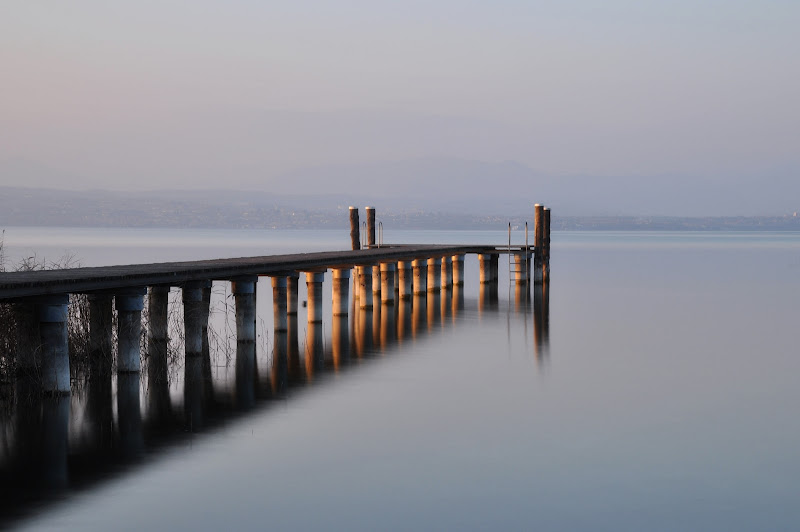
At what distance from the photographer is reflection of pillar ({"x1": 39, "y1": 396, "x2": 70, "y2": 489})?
12.3 metres

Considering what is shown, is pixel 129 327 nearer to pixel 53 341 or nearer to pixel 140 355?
pixel 140 355

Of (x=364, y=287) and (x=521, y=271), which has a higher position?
(x=364, y=287)

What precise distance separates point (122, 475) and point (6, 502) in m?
1.55

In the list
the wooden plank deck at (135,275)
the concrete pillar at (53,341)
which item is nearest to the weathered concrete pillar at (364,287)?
the wooden plank deck at (135,275)

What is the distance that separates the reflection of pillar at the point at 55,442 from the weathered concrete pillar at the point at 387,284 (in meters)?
18.8

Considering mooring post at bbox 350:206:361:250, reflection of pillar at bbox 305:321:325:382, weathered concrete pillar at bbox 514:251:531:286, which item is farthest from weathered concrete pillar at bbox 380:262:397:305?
weathered concrete pillar at bbox 514:251:531:286

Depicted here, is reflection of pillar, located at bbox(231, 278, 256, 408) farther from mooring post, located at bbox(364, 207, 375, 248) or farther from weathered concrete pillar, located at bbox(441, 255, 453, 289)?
mooring post, located at bbox(364, 207, 375, 248)

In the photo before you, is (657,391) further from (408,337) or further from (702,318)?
(702,318)

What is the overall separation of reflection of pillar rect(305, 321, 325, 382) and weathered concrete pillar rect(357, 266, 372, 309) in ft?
19.8

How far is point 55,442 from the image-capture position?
→ 14.1 m

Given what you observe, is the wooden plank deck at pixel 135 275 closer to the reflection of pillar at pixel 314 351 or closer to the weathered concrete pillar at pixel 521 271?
the reflection of pillar at pixel 314 351

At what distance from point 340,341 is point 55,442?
1210 cm

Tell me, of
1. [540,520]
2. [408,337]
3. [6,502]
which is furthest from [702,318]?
[6,502]

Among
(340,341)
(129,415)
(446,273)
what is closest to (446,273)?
(446,273)
